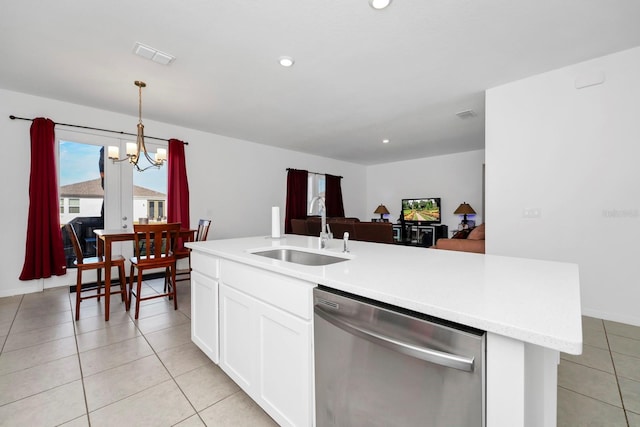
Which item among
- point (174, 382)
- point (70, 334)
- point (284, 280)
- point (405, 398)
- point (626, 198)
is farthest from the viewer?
point (626, 198)

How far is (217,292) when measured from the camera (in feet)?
5.65

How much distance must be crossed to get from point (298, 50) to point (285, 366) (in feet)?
7.99

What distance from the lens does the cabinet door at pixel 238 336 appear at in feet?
4.69

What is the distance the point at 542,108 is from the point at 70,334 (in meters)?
4.97

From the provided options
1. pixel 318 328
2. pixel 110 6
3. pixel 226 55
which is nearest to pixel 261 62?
pixel 226 55

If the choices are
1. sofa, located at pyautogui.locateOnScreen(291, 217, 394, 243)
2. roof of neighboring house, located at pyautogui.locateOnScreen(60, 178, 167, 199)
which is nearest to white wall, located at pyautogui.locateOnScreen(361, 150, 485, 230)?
sofa, located at pyautogui.locateOnScreen(291, 217, 394, 243)

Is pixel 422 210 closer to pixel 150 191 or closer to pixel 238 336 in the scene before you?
pixel 150 191

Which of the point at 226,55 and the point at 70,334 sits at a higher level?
the point at 226,55

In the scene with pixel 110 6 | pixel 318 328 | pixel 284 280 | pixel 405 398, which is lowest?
pixel 405 398

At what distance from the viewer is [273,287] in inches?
50.9

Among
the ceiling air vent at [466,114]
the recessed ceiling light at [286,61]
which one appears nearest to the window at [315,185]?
the ceiling air vent at [466,114]

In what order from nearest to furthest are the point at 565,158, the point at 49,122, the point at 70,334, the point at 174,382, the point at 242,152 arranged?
the point at 174,382
the point at 70,334
the point at 565,158
the point at 49,122
the point at 242,152

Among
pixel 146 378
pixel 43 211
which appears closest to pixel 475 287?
pixel 146 378

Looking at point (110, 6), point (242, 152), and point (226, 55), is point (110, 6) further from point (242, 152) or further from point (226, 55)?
point (242, 152)
